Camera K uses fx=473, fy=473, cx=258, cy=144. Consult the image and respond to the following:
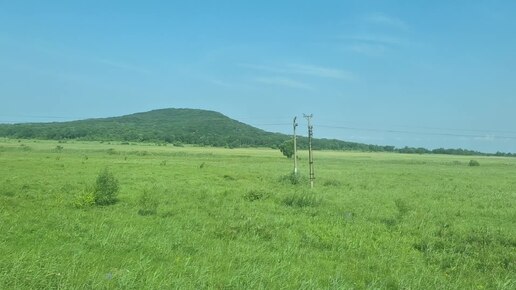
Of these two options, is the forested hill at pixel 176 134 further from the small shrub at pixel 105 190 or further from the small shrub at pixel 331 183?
the small shrub at pixel 105 190

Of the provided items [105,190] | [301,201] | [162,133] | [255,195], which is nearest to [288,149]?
[255,195]

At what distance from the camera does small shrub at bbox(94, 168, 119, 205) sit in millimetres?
21734

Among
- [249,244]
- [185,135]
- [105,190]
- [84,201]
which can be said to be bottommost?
[249,244]

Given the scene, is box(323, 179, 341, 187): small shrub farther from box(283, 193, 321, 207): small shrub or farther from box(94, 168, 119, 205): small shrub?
box(94, 168, 119, 205): small shrub

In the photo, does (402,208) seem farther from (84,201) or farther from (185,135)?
(185,135)

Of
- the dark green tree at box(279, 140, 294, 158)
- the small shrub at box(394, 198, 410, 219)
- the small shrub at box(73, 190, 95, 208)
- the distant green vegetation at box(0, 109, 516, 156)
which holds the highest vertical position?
the distant green vegetation at box(0, 109, 516, 156)

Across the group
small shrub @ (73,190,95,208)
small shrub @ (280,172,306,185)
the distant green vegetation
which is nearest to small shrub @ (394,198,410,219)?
small shrub @ (73,190,95,208)

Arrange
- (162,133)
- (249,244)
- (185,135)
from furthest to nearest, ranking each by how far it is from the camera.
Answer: (162,133)
(185,135)
(249,244)

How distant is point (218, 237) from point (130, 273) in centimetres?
550

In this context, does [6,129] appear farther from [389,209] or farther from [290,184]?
[389,209]

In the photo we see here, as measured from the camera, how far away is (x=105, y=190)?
22.4 metres

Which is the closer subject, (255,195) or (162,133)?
(255,195)

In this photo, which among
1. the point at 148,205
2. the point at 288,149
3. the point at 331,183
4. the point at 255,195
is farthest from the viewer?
the point at 288,149

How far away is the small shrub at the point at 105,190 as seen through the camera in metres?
21.7
